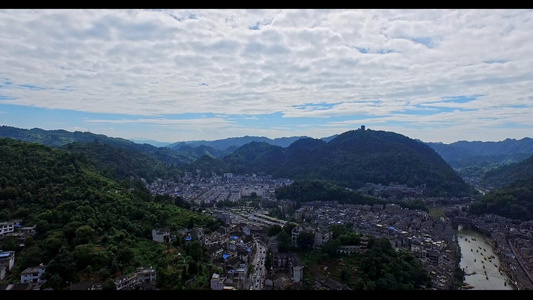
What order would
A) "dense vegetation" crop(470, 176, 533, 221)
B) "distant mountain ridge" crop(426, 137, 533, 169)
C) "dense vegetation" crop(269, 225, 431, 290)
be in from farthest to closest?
"distant mountain ridge" crop(426, 137, 533, 169) → "dense vegetation" crop(470, 176, 533, 221) → "dense vegetation" crop(269, 225, 431, 290)

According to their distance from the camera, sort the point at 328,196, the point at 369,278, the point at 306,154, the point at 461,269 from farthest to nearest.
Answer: the point at 306,154 < the point at 328,196 < the point at 461,269 < the point at 369,278

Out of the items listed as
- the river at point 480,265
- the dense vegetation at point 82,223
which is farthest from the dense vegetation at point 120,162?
the river at point 480,265

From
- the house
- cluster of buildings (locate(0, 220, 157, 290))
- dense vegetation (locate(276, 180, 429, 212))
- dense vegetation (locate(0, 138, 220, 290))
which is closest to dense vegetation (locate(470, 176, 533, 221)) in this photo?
dense vegetation (locate(276, 180, 429, 212))

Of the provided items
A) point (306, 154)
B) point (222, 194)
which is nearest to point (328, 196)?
point (222, 194)

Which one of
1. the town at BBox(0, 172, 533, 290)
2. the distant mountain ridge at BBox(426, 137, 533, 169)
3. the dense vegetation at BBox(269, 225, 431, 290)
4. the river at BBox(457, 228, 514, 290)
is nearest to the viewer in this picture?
the town at BBox(0, 172, 533, 290)

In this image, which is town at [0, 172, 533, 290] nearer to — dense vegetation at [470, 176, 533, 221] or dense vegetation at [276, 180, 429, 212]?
dense vegetation at [276, 180, 429, 212]

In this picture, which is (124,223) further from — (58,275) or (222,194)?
(222,194)

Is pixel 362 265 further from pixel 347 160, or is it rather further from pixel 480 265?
pixel 347 160
